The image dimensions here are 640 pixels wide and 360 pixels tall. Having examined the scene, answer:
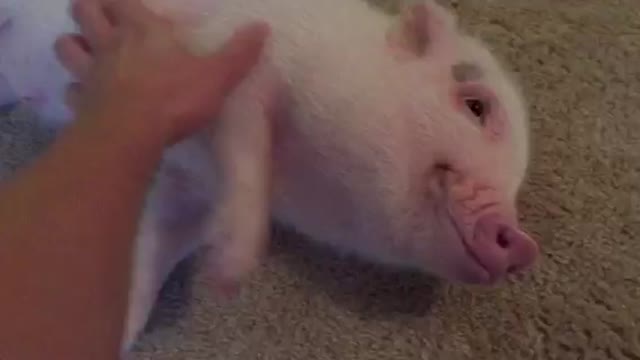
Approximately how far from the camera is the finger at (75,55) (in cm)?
87

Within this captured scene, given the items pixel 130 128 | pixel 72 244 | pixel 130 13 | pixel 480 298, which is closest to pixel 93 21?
pixel 130 13

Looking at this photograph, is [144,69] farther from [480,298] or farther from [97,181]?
[480,298]

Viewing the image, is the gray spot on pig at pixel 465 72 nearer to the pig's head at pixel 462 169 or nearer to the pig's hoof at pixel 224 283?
the pig's head at pixel 462 169

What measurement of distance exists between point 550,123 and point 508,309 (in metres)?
0.22

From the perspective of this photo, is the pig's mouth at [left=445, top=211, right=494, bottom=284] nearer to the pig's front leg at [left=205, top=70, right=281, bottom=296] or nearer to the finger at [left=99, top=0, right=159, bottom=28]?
the pig's front leg at [left=205, top=70, right=281, bottom=296]

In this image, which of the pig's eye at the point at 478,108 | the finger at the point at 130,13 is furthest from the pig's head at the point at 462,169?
the finger at the point at 130,13

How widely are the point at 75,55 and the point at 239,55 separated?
13 cm

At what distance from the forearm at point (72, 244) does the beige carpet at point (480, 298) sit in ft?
1.03

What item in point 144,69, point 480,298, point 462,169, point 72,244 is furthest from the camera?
point 480,298

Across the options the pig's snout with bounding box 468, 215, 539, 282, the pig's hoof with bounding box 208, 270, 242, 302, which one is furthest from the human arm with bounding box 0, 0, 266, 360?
the pig's snout with bounding box 468, 215, 539, 282

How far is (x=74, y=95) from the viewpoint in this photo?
0.88 m

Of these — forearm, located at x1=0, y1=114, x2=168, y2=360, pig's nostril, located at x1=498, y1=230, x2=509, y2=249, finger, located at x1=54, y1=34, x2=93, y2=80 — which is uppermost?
finger, located at x1=54, y1=34, x2=93, y2=80

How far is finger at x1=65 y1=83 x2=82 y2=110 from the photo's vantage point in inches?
33.9

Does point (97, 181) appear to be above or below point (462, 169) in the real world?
below
